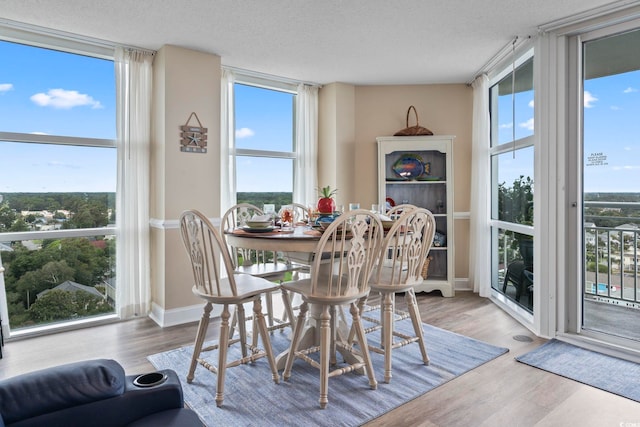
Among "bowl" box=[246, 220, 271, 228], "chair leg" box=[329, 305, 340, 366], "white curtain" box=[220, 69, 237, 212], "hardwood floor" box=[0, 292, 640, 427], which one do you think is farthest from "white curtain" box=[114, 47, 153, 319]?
"chair leg" box=[329, 305, 340, 366]

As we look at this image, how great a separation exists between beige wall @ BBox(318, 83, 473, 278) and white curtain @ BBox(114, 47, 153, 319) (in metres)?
2.06

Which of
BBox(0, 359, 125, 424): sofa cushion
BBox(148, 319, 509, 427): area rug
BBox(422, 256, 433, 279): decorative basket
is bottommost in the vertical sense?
BBox(148, 319, 509, 427): area rug

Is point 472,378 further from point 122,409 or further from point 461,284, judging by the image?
point 461,284

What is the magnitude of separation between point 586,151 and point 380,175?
2.07 m

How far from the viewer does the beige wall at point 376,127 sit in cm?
478

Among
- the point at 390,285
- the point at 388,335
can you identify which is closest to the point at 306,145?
the point at 390,285

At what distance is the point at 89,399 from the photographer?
113 centimetres

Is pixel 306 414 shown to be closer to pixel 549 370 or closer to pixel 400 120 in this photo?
pixel 549 370

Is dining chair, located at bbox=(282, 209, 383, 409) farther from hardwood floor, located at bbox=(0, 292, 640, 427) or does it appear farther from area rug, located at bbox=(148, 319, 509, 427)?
hardwood floor, located at bbox=(0, 292, 640, 427)

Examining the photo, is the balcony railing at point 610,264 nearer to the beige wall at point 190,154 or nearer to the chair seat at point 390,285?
the chair seat at point 390,285

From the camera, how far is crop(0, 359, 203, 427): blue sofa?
1066 mm

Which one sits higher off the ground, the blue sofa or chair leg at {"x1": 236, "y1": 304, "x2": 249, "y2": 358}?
the blue sofa

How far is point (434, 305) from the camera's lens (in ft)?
13.5

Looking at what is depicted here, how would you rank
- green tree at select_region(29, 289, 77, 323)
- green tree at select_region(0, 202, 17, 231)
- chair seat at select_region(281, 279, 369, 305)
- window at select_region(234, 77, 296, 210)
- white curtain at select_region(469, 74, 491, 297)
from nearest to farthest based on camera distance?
chair seat at select_region(281, 279, 369, 305)
green tree at select_region(0, 202, 17, 231)
green tree at select_region(29, 289, 77, 323)
white curtain at select_region(469, 74, 491, 297)
window at select_region(234, 77, 296, 210)
